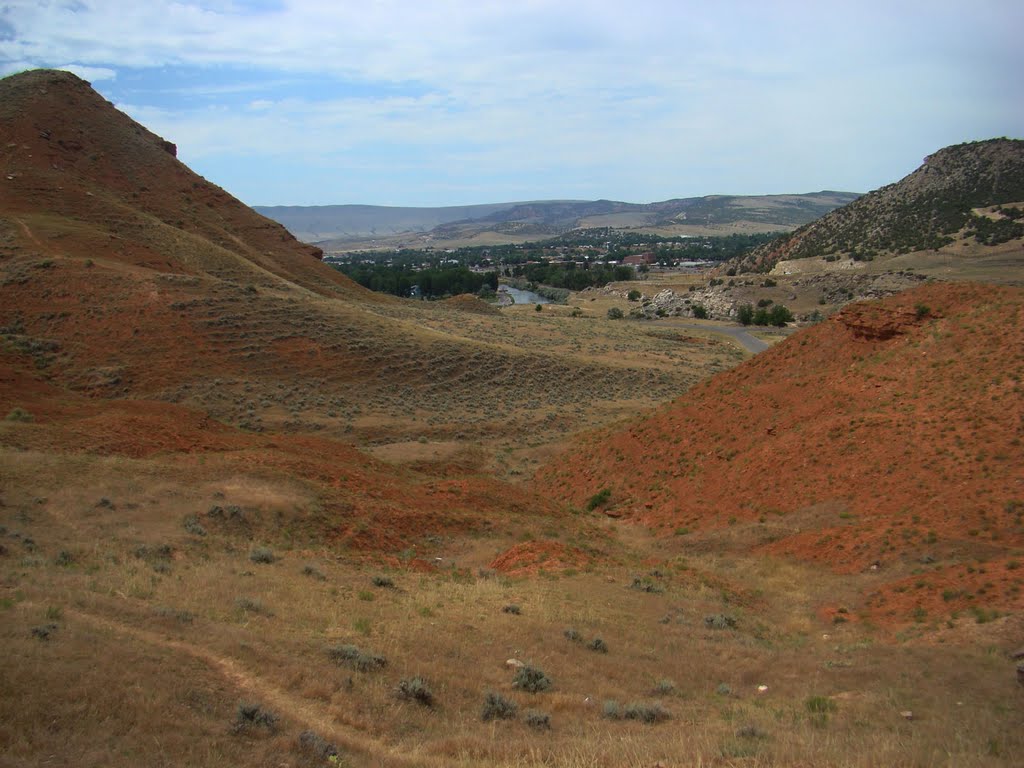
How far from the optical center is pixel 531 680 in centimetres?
902

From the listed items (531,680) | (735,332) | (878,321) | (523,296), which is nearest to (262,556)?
(531,680)

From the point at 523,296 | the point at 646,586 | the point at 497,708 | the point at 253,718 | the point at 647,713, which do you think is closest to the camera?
the point at 253,718

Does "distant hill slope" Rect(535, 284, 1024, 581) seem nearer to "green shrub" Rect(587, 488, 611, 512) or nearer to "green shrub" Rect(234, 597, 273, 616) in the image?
"green shrub" Rect(587, 488, 611, 512)

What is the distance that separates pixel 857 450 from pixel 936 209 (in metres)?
88.3

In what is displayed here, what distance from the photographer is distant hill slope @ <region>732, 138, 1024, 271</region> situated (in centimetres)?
8377

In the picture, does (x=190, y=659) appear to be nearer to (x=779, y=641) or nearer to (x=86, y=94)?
(x=779, y=641)

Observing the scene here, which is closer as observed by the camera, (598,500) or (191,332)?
(598,500)

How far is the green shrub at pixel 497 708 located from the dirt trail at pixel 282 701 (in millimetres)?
1442

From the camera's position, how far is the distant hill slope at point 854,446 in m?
15.9

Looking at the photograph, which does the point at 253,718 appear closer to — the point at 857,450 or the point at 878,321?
the point at 857,450

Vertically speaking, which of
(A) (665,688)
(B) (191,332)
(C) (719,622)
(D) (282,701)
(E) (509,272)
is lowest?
(C) (719,622)

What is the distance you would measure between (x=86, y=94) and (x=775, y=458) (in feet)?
205

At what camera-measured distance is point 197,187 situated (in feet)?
201

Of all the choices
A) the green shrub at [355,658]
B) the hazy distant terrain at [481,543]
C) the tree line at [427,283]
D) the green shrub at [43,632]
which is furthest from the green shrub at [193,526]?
the tree line at [427,283]
